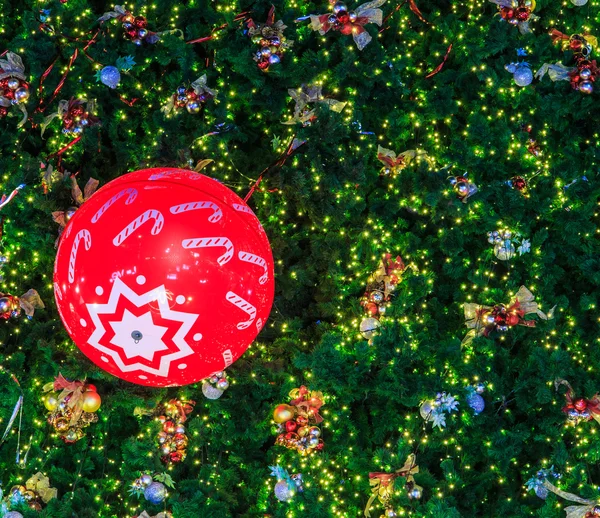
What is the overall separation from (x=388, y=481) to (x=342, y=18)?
216 centimetres

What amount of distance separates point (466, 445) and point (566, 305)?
882mm

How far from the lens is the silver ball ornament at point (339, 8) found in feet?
9.64

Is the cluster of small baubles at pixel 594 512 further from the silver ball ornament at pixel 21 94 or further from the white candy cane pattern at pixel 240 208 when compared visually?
the silver ball ornament at pixel 21 94

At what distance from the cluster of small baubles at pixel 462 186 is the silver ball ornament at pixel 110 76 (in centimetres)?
170

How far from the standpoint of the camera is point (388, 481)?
2848 mm

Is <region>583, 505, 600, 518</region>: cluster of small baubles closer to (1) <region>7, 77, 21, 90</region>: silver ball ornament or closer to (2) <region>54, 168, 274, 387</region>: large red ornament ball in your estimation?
(2) <region>54, 168, 274, 387</region>: large red ornament ball

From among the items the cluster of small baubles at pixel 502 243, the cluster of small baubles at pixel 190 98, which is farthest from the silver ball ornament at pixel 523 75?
the cluster of small baubles at pixel 190 98

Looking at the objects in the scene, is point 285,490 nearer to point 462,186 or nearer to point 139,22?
point 462,186

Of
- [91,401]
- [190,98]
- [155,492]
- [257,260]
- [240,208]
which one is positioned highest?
[190,98]

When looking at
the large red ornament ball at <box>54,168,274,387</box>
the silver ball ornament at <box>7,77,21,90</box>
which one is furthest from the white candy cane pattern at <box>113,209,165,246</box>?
the silver ball ornament at <box>7,77,21,90</box>

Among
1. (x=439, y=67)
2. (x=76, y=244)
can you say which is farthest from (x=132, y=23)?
(x=439, y=67)

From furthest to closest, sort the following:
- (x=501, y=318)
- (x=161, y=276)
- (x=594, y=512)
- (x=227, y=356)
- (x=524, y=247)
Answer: (x=524, y=247) → (x=501, y=318) → (x=594, y=512) → (x=227, y=356) → (x=161, y=276)

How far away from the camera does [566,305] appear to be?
3.20m

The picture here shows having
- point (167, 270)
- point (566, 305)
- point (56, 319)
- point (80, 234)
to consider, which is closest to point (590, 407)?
point (566, 305)
